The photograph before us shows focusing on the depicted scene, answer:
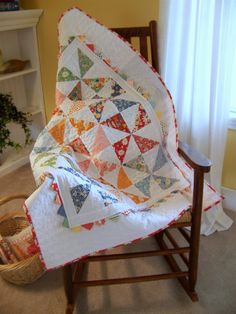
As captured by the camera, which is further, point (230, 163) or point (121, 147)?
point (230, 163)

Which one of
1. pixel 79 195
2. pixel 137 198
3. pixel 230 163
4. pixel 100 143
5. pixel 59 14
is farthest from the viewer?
pixel 59 14

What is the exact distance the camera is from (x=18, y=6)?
210 centimetres

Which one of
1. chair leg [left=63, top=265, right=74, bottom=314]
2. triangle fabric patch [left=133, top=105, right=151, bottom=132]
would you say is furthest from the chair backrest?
chair leg [left=63, top=265, right=74, bottom=314]

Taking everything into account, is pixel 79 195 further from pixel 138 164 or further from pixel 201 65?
pixel 201 65

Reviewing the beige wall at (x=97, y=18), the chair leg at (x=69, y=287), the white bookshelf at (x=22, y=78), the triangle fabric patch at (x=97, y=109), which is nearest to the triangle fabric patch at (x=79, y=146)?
the triangle fabric patch at (x=97, y=109)

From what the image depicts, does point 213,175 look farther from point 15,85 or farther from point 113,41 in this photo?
point 15,85

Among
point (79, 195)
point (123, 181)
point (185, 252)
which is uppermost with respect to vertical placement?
point (79, 195)

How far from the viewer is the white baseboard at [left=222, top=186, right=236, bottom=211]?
185 centimetres

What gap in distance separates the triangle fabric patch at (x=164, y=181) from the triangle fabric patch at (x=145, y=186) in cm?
4

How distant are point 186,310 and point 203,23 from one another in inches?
50.3

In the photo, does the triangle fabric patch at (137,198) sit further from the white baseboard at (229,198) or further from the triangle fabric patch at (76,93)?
the white baseboard at (229,198)

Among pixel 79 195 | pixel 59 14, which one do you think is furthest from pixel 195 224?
pixel 59 14

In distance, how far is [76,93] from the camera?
1.48 m

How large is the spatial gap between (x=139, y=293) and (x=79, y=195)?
2.01 ft
